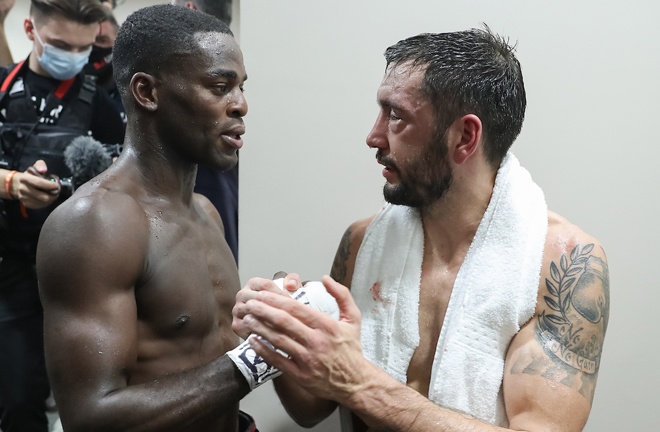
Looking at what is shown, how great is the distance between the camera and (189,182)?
1316 mm

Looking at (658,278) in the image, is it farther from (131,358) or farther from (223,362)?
(131,358)

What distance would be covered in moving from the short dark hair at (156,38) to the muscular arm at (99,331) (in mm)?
260

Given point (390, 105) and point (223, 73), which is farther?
point (390, 105)

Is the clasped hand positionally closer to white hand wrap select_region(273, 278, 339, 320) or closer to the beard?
white hand wrap select_region(273, 278, 339, 320)

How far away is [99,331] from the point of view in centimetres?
106

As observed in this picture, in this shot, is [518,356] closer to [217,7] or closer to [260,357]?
[260,357]

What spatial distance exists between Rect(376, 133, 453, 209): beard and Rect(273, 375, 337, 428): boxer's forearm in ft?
1.49

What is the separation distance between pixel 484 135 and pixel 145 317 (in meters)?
0.76

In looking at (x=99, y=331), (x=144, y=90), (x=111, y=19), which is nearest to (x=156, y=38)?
(x=144, y=90)

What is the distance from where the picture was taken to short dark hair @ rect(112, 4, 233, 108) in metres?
1.20

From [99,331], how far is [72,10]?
101 cm

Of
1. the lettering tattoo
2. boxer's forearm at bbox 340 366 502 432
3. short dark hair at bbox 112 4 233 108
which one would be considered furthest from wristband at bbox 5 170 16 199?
the lettering tattoo

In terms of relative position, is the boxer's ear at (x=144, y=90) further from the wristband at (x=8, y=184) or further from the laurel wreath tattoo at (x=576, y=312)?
the laurel wreath tattoo at (x=576, y=312)

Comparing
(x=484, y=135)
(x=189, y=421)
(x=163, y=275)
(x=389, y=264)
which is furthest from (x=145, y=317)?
(x=484, y=135)
